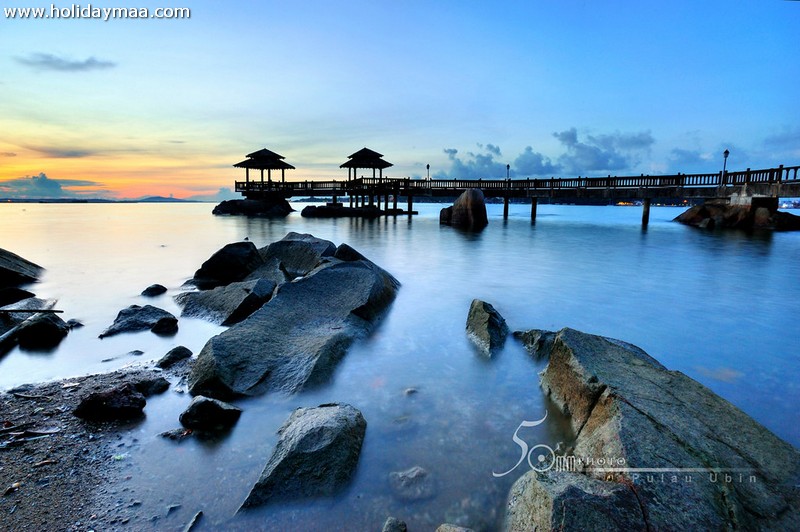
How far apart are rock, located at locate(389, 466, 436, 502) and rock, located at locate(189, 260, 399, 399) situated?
1.77m

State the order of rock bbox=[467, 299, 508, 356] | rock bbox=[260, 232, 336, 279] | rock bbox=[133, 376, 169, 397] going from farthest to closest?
rock bbox=[260, 232, 336, 279], rock bbox=[467, 299, 508, 356], rock bbox=[133, 376, 169, 397]

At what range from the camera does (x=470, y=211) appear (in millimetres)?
32625

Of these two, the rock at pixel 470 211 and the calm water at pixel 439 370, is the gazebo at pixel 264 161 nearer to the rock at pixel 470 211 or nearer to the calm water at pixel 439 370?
the rock at pixel 470 211

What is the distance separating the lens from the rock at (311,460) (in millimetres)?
2971

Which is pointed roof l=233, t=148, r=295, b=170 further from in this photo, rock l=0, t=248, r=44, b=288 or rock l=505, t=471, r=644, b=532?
rock l=505, t=471, r=644, b=532

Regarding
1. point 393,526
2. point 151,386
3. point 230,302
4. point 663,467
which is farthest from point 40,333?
point 663,467

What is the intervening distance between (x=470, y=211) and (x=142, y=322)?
28.0 metres

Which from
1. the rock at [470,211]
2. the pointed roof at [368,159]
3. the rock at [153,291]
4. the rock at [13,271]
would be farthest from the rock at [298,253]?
the pointed roof at [368,159]

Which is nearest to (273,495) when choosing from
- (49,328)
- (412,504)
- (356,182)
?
(412,504)

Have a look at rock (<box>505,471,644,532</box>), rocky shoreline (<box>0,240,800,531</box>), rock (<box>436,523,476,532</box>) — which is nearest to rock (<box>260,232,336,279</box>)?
rocky shoreline (<box>0,240,800,531</box>)

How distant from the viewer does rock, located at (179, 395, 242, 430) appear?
390 centimetres

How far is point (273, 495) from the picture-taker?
9.63 feet

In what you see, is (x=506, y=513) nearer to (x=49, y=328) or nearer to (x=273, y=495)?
(x=273, y=495)

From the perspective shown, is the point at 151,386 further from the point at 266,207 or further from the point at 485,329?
the point at 266,207
